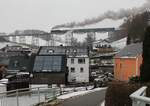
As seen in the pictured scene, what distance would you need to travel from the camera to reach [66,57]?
8362cm

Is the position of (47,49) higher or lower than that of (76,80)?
higher

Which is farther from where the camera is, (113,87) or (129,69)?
(129,69)

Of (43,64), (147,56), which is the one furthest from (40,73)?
(147,56)

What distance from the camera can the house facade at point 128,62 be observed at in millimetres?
54312

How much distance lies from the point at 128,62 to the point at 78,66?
92.2ft

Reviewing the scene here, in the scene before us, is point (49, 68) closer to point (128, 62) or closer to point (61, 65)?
point (61, 65)

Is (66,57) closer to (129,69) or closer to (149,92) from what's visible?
(129,69)

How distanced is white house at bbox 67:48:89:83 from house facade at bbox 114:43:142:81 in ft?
68.9

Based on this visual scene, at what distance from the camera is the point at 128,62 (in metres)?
56.9

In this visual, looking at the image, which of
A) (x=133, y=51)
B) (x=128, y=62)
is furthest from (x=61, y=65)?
(x=133, y=51)

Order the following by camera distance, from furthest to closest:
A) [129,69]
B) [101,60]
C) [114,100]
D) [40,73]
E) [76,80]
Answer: [101,60] < [76,80] < [40,73] < [129,69] < [114,100]

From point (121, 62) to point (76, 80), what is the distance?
2401 centimetres

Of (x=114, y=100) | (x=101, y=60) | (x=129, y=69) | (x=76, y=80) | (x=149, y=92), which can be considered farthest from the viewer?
(x=101, y=60)

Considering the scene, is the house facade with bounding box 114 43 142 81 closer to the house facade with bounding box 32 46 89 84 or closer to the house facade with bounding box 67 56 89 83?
the house facade with bounding box 32 46 89 84
